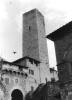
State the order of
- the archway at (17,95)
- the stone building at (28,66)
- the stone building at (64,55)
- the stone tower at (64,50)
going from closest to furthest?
the stone building at (64,55)
the stone tower at (64,50)
the stone building at (28,66)
the archway at (17,95)

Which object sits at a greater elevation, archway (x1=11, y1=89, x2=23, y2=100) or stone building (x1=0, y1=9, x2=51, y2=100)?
stone building (x1=0, y1=9, x2=51, y2=100)

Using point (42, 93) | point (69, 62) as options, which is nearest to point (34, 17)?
point (42, 93)

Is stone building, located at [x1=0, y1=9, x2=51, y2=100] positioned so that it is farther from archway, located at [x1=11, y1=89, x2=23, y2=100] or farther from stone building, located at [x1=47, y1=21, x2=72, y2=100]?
stone building, located at [x1=47, y1=21, x2=72, y2=100]

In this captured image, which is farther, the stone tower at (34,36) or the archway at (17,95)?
the stone tower at (34,36)

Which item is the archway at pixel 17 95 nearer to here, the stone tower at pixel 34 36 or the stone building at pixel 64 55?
the stone tower at pixel 34 36

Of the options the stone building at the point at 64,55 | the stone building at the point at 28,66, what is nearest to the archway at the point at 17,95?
the stone building at the point at 28,66

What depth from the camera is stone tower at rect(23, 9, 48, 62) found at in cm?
3375

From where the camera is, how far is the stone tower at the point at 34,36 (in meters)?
33.8

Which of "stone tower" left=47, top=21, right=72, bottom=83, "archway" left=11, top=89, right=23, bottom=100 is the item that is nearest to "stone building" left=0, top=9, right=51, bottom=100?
"archway" left=11, top=89, right=23, bottom=100

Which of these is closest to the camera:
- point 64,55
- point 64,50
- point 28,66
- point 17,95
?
point 64,55

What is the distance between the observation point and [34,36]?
34906 millimetres

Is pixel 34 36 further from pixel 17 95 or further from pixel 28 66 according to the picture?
pixel 17 95

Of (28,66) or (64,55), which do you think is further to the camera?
(28,66)

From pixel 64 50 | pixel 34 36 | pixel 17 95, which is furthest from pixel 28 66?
pixel 64 50
